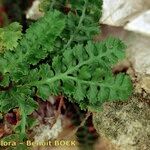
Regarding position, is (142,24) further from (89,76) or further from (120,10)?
(89,76)

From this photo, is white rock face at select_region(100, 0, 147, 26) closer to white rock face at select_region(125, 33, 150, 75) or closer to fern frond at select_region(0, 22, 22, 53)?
white rock face at select_region(125, 33, 150, 75)

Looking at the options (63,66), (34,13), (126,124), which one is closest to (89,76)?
(63,66)

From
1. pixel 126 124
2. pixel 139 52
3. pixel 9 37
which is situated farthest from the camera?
pixel 139 52

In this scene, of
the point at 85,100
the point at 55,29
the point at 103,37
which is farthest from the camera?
the point at 103,37

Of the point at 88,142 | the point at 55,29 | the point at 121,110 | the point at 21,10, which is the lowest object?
the point at 88,142

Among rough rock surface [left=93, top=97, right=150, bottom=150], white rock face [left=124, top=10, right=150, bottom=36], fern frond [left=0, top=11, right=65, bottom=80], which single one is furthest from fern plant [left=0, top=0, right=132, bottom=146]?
white rock face [left=124, top=10, right=150, bottom=36]

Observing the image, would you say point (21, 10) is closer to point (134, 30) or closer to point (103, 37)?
point (103, 37)

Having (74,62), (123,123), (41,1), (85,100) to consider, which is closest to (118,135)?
(123,123)
